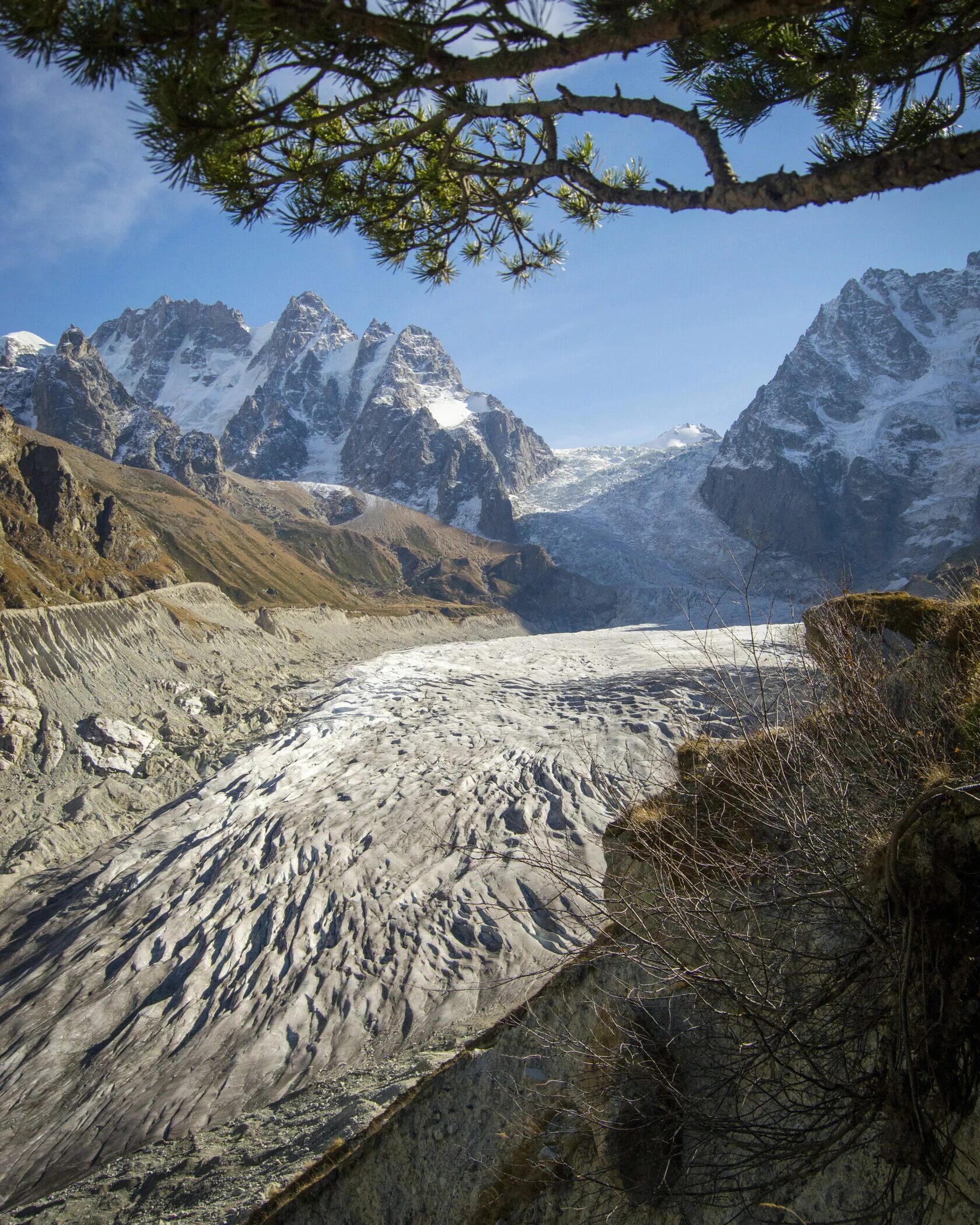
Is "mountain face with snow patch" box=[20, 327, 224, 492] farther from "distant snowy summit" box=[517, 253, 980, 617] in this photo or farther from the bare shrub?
the bare shrub

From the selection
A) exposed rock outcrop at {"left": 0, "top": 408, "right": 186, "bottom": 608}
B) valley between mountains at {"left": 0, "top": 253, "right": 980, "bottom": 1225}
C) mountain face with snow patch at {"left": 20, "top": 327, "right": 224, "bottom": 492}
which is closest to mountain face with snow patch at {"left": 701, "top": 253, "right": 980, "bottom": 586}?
valley between mountains at {"left": 0, "top": 253, "right": 980, "bottom": 1225}

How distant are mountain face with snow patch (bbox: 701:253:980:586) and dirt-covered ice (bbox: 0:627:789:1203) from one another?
370 ft

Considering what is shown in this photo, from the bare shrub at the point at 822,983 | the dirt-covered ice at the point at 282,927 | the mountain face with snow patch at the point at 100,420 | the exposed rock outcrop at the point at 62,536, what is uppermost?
the mountain face with snow patch at the point at 100,420

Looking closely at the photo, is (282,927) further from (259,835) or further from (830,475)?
(830,475)

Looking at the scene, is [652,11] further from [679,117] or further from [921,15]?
[921,15]

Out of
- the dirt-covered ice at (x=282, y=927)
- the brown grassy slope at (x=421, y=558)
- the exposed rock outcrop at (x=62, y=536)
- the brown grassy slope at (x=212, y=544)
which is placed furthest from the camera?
the brown grassy slope at (x=421, y=558)

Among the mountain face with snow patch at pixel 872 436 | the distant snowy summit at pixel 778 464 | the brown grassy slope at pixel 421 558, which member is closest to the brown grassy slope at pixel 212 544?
the brown grassy slope at pixel 421 558

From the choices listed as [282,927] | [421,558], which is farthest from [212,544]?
[282,927]

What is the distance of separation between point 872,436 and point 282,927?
16417 cm

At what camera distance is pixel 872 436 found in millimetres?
149375

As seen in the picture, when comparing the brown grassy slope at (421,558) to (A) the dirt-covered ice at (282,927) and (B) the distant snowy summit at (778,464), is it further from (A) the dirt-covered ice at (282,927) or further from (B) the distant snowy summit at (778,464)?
(A) the dirt-covered ice at (282,927)

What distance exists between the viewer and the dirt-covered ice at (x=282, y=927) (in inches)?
575

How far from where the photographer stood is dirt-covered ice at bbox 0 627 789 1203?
575 inches

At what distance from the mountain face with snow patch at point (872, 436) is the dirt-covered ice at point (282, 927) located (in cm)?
11272
